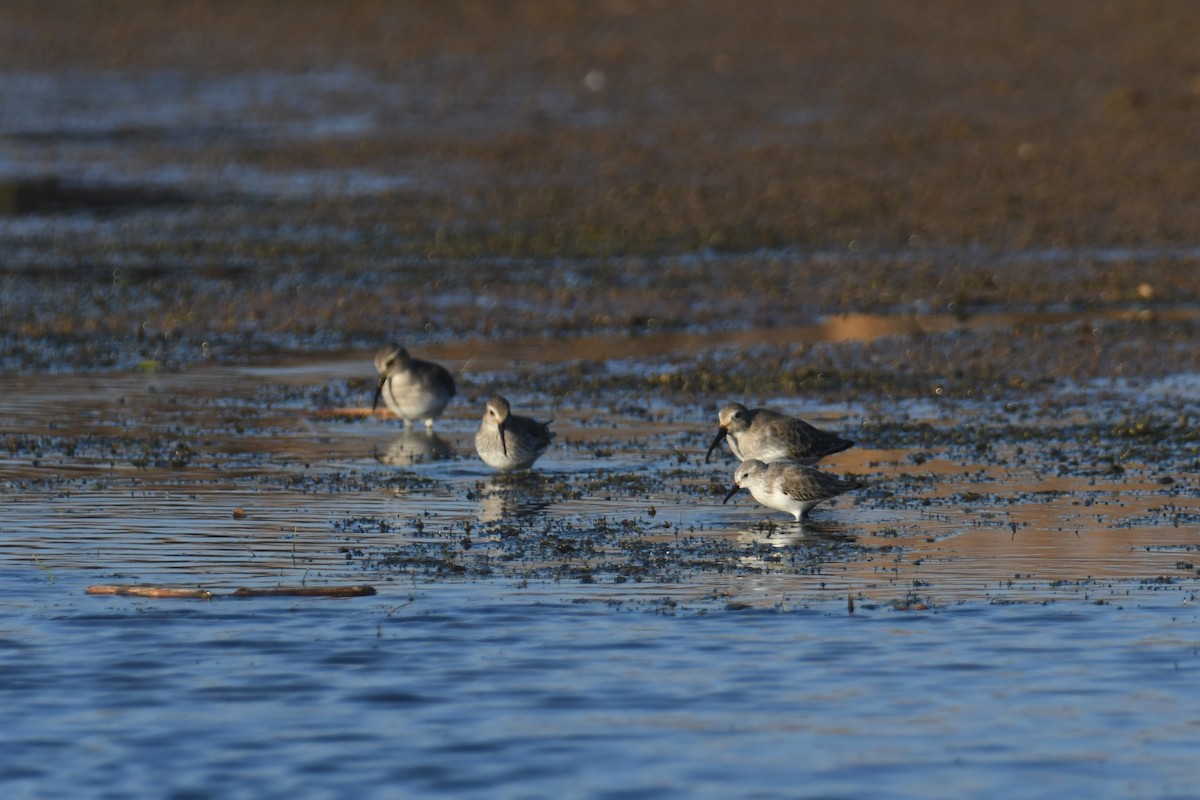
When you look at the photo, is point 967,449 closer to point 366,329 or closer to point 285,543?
point 285,543

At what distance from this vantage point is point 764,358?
691 inches

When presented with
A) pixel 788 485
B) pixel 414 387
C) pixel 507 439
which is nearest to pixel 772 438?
pixel 788 485

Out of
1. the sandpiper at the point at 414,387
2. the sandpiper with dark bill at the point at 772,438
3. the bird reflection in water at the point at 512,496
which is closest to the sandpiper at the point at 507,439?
the bird reflection in water at the point at 512,496

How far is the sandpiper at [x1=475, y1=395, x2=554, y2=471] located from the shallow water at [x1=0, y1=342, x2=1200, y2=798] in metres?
0.21

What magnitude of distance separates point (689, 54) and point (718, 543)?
2713 centimetres

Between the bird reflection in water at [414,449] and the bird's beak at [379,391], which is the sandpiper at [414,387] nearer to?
the bird's beak at [379,391]

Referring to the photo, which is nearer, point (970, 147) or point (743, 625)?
point (743, 625)

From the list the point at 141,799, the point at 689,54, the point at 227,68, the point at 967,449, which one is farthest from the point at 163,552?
the point at 227,68

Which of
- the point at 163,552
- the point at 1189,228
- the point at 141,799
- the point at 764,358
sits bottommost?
the point at 141,799

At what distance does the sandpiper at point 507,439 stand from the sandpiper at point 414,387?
1.62 metres

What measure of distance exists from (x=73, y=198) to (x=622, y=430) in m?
15.6

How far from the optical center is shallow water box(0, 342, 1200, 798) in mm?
7938

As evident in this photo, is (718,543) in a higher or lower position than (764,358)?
lower

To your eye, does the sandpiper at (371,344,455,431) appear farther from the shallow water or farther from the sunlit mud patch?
the sunlit mud patch
